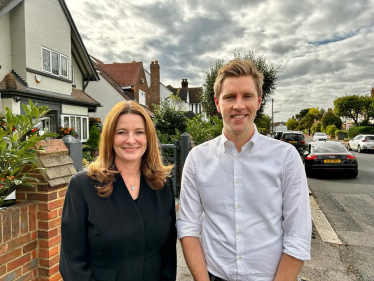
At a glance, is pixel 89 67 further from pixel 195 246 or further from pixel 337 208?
pixel 195 246

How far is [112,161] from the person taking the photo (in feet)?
6.18

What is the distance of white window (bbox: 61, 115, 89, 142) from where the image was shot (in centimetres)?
1348

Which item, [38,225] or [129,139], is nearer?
[129,139]

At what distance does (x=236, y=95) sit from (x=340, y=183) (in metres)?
8.97

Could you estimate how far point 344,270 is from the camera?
3.32 m

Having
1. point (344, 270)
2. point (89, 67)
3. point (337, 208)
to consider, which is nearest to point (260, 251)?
point (344, 270)

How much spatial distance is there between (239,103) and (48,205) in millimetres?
1726

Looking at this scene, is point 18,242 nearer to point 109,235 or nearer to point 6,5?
point 109,235

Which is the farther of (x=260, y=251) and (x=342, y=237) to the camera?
(x=342, y=237)

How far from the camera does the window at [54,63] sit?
11922 mm

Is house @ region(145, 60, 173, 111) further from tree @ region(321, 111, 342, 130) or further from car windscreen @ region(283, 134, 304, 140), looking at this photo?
tree @ region(321, 111, 342, 130)

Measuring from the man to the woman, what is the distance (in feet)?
0.68

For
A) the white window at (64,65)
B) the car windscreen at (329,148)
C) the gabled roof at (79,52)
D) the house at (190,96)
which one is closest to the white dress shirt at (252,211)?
the car windscreen at (329,148)

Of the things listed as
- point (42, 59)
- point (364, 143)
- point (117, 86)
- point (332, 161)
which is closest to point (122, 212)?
point (332, 161)
